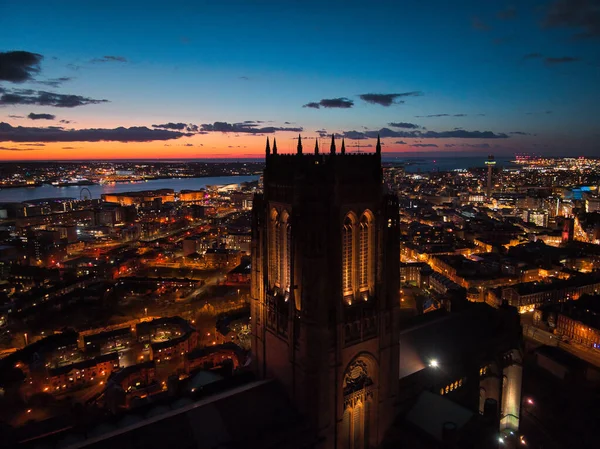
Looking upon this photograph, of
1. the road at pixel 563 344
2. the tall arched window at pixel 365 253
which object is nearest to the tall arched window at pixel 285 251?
the tall arched window at pixel 365 253

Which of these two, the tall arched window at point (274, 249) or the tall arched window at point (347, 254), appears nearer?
the tall arched window at point (347, 254)

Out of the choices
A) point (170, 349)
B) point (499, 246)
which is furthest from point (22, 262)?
point (499, 246)

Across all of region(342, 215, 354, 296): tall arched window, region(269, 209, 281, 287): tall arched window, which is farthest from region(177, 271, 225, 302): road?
region(342, 215, 354, 296): tall arched window

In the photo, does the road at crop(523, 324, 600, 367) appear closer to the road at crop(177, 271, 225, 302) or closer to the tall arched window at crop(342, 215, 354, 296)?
the tall arched window at crop(342, 215, 354, 296)

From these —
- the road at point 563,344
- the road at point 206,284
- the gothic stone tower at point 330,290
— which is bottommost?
the road at point 206,284

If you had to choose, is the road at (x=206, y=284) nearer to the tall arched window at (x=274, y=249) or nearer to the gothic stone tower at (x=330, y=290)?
the gothic stone tower at (x=330, y=290)

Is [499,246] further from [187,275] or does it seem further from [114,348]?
[114,348]
